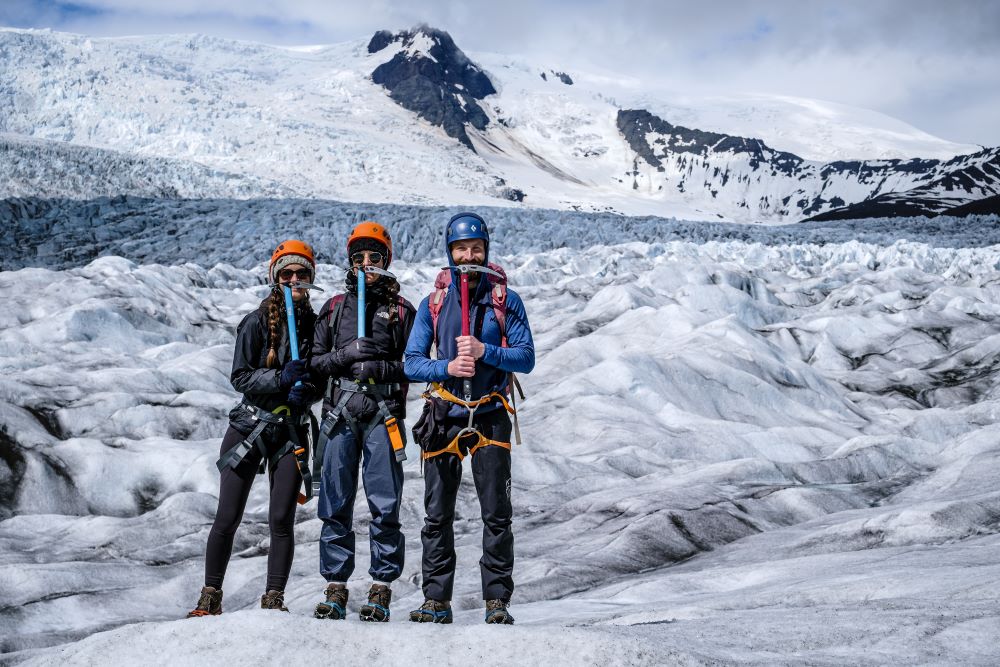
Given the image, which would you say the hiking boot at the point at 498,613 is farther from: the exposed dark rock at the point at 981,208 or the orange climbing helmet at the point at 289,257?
the exposed dark rock at the point at 981,208

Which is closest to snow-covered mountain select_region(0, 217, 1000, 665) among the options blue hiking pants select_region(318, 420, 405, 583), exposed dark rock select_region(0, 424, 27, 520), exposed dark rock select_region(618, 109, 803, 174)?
exposed dark rock select_region(0, 424, 27, 520)

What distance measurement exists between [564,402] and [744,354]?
382 centimetres

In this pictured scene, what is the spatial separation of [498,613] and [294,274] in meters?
2.11

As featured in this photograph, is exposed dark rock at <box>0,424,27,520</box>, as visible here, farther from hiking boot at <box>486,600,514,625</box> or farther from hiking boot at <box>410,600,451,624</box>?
hiking boot at <box>486,600,514,625</box>

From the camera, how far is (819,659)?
286 cm

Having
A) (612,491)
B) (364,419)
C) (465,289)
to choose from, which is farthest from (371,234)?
(612,491)

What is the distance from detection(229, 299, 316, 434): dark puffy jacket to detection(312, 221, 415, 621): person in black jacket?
22cm

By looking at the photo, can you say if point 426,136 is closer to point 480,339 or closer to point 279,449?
point 279,449

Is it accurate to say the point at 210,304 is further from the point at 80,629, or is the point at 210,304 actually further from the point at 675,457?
the point at 80,629

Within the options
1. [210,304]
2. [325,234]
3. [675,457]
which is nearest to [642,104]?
[325,234]

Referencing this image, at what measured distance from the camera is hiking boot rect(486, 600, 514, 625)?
3463 millimetres

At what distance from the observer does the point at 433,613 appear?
3557mm

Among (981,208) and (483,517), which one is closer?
(483,517)

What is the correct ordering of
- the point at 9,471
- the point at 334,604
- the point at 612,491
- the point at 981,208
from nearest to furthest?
the point at 334,604 < the point at 612,491 < the point at 9,471 < the point at 981,208
